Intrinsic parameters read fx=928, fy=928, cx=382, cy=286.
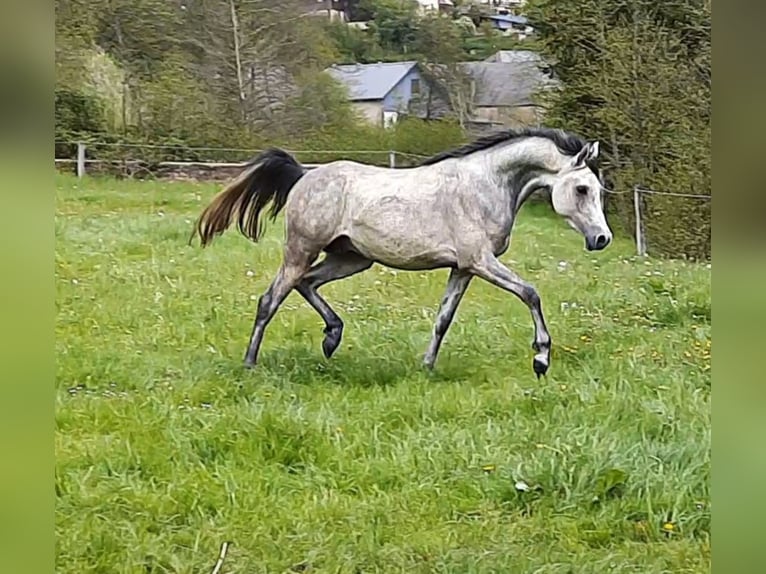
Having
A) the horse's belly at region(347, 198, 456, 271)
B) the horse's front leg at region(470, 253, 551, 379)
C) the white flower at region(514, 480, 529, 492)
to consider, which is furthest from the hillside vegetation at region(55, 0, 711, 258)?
the white flower at region(514, 480, 529, 492)

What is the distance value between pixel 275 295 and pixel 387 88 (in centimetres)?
46

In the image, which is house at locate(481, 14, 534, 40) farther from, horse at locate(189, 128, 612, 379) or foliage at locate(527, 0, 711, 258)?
horse at locate(189, 128, 612, 379)

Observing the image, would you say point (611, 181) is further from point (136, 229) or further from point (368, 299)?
point (136, 229)

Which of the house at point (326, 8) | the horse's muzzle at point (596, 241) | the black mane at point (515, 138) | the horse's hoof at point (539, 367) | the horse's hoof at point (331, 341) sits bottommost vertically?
the horse's hoof at point (539, 367)

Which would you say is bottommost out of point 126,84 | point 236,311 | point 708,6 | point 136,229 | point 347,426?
point 347,426

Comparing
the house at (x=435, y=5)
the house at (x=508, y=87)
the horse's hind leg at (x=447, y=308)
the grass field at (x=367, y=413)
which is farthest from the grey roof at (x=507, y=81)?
the horse's hind leg at (x=447, y=308)

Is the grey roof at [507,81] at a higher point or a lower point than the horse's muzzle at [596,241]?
higher

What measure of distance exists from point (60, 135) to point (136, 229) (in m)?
0.22

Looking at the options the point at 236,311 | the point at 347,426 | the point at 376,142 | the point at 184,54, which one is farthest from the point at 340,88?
the point at 347,426

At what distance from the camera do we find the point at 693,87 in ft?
6.02

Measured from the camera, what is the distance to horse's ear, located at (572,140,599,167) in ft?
5.98

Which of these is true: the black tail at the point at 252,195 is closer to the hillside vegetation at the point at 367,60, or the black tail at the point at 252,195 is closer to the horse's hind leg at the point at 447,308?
the hillside vegetation at the point at 367,60

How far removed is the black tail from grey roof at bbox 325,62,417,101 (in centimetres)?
18

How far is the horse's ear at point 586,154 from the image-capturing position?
1.82 m
